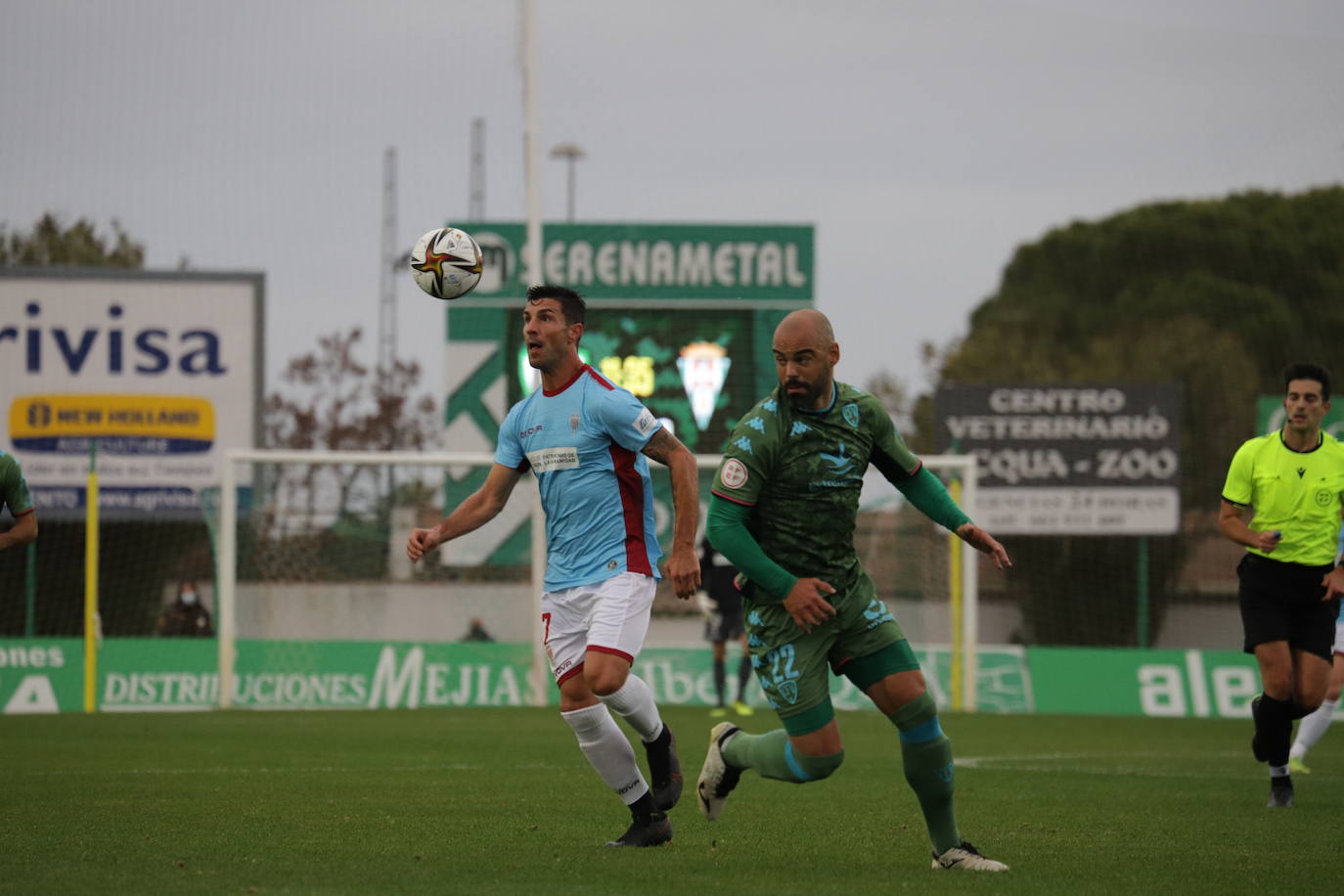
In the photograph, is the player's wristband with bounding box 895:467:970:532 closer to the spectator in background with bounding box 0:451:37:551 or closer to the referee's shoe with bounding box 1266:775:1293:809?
the referee's shoe with bounding box 1266:775:1293:809

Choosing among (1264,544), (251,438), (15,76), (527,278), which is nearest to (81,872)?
(1264,544)

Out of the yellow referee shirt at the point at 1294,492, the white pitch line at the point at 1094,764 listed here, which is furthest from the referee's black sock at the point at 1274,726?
the white pitch line at the point at 1094,764

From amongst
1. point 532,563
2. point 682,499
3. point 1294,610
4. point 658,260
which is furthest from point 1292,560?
point 658,260

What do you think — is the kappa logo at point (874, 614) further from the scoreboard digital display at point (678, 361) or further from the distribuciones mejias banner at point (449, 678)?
the scoreboard digital display at point (678, 361)

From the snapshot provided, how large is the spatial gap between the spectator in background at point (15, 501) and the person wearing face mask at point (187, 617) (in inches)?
445

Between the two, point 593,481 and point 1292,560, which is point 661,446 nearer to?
point 593,481

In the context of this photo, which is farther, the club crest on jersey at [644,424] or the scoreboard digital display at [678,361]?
the scoreboard digital display at [678,361]

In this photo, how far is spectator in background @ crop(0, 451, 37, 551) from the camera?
386 inches

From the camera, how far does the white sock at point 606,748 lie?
25.0 feet

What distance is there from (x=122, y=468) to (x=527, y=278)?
9128mm

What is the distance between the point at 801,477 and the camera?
22.2 ft

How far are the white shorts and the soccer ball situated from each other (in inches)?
90.2

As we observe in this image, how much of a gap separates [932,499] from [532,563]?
47.9 feet

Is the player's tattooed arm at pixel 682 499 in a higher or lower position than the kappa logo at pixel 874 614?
higher
